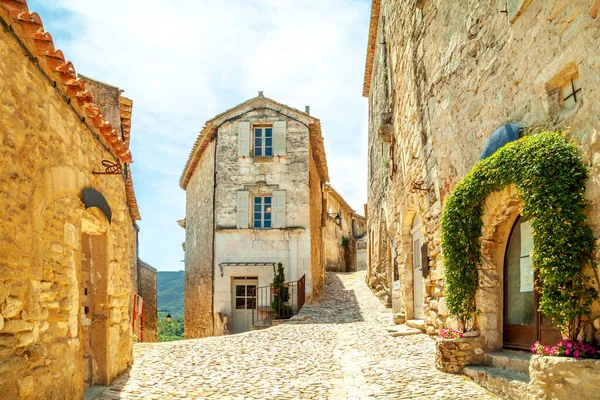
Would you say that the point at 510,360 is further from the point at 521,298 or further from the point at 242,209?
the point at 242,209

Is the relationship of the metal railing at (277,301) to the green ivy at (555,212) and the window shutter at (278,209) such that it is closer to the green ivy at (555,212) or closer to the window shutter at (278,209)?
the window shutter at (278,209)

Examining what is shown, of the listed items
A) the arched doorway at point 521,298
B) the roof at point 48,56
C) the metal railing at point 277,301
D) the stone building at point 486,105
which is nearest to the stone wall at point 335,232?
the metal railing at point 277,301

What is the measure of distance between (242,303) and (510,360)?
11.4m

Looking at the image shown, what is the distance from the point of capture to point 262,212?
16.4 meters

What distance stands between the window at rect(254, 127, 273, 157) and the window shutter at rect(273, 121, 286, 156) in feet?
0.82

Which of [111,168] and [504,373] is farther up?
[111,168]

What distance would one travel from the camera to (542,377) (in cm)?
413

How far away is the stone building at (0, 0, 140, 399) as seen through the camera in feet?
11.9

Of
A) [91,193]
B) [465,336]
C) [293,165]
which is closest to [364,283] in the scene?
[293,165]

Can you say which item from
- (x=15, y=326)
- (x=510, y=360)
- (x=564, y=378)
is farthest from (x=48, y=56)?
(x=510, y=360)

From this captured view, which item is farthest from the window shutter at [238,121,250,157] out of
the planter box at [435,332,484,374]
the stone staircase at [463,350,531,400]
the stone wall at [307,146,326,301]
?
the stone staircase at [463,350,531,400]

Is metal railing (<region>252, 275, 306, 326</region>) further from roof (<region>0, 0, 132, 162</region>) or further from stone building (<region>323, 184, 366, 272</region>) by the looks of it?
stone building (<region>323, 184, 366, 272</region>)

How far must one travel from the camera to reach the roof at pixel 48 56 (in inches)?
144

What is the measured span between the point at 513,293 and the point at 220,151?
12453 mm
